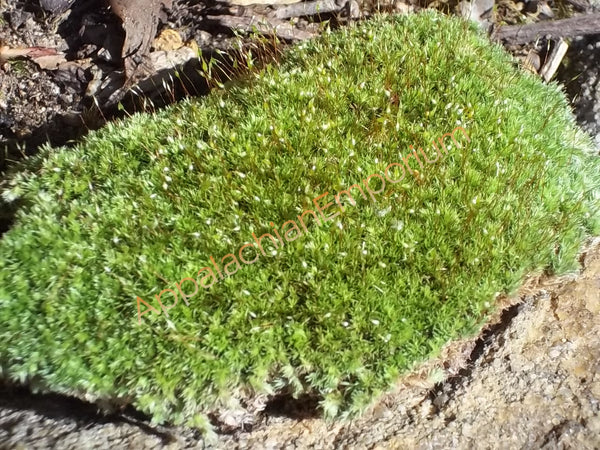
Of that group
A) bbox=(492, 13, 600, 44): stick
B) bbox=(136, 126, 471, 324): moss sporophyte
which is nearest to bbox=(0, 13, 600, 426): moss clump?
bbox=(136, 126, 471, 324): moss sporophyte

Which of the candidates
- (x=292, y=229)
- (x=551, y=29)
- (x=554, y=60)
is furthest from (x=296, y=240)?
(x=551, y=29)

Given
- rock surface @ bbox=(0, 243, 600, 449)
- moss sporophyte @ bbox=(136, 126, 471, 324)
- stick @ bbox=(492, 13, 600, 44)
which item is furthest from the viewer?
stick @ bbox=(492, 13, 600, 44)

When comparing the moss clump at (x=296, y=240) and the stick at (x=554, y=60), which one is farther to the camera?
the stick at (x=554, y=60)

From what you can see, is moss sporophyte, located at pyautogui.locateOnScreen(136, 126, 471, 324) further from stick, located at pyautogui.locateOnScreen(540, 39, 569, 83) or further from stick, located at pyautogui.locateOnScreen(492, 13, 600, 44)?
stick, located at pyautogui.locateOnScreen(492, 13, 600, 44)

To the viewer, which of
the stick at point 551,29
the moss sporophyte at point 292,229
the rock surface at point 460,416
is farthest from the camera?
the stick at point 551,29

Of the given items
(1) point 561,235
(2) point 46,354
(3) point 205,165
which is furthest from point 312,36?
(2) point 46,354

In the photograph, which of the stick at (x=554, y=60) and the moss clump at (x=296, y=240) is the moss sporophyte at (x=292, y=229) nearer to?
the moss clump at (x=296, y=240)

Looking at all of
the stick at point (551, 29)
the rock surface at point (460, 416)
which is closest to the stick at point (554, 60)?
the stick at point (551, 29)
